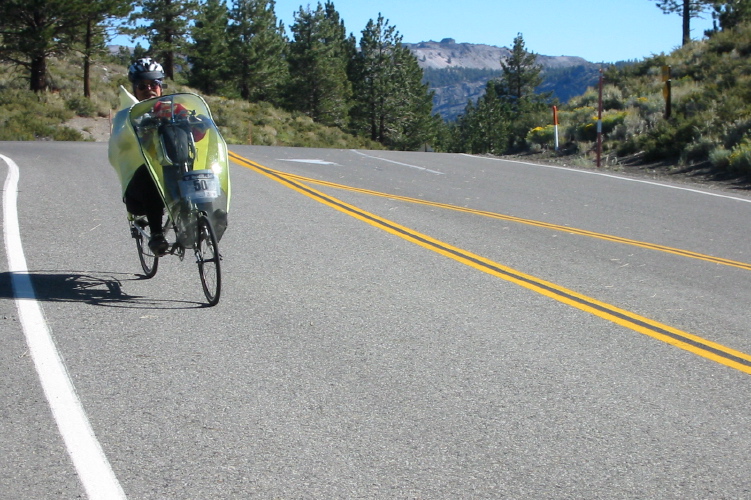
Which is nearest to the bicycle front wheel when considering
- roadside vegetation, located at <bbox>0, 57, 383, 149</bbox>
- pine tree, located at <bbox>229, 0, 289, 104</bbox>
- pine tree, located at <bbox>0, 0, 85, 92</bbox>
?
roadside vegetation, located at <bbox>0, 57, 383, 149</bbox>

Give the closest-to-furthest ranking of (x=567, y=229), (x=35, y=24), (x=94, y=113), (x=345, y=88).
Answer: (x=567, y=229) < (x=35, y=24) < (x=94, y=113) < (x=345, y=88)

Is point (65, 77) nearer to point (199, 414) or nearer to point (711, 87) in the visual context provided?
point (711, 87)

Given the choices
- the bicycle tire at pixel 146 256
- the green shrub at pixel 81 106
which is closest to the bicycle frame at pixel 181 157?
the bicycle tire at pixel 146 256

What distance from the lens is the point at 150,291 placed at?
6777 mm

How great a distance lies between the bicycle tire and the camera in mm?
7113

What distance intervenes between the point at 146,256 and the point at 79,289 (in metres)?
0.72

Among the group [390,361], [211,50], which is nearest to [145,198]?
[390,361]

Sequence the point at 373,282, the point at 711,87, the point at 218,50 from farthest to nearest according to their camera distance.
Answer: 1. the point at 218,50
2. the point at 711,87
3. the point at 373,282

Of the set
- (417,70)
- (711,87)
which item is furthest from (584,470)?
(417,70)

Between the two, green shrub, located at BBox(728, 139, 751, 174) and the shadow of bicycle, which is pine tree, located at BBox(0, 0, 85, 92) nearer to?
green shrub, located at BBox(728, 139, 751, 174)

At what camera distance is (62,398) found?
14.5 ft

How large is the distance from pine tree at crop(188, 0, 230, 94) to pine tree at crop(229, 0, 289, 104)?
83cm

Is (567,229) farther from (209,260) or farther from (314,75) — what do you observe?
(314,75)

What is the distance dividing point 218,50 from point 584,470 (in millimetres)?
62567
